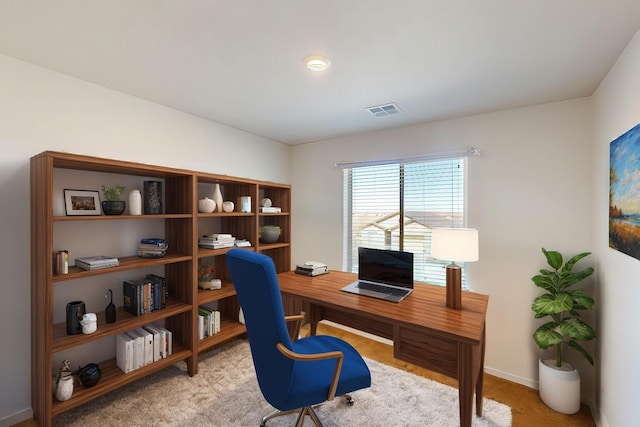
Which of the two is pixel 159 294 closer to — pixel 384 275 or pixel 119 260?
pixel 119 260

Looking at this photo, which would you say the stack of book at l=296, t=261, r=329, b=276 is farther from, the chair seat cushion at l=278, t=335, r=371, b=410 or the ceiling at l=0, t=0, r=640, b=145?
the ceiling at l=0, t=0, r=640, b=145

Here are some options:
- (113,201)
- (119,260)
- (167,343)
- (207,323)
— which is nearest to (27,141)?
(113,201)

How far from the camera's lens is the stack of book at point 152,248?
2357mm

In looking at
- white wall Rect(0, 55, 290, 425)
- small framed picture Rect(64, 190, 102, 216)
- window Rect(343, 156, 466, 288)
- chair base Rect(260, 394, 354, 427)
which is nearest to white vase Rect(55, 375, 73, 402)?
white wall Rect(0, 55, 290, 425)

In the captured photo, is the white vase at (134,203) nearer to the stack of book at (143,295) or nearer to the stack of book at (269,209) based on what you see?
the stack of book at (143,295)

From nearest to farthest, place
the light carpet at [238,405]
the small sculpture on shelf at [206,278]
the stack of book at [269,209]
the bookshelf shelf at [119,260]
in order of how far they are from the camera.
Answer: the bookshelf shelf at [119,260], the light carpet at [238,405], the small sculpture on shelf at [206,278], the stack of book at [269,209]

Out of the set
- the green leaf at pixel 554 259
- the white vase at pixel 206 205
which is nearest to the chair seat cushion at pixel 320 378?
the white vase at pixel 206 205

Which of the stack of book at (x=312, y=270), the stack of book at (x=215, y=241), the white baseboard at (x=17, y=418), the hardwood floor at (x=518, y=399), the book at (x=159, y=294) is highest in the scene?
the stack of book at (x=215, y=241)

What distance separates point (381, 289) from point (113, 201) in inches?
85.5

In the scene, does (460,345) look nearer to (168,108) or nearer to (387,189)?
(387,189)

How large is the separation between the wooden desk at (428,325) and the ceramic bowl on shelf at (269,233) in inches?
44.3

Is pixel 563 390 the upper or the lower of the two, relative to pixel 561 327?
lower

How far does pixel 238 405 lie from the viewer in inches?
82.4

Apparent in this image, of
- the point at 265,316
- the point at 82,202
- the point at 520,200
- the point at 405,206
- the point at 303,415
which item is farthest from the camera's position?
the point at 405,206
